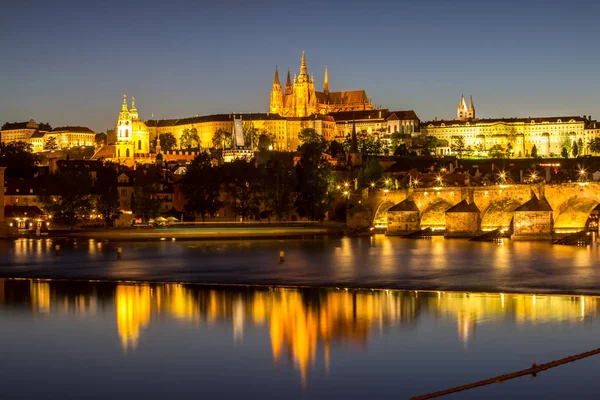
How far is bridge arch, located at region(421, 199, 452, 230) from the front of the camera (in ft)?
233

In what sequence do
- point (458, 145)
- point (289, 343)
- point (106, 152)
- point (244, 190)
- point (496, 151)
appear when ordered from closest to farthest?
point (289, 343)
point (244, 190)
point (106, 152)
point (496, 151)
point (458, 145)

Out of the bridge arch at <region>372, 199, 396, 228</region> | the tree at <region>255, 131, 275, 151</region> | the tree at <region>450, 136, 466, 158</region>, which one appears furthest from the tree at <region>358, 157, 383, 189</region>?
the tree at <region>450, 136, 466, 158</region>

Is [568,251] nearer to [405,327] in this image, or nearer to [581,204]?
[581,204]

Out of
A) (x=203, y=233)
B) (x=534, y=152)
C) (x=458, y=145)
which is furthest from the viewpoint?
(x=458, y=145)

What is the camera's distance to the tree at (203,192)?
8094 centimetres

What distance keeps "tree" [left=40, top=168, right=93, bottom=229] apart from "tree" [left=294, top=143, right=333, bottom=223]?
52.5ft

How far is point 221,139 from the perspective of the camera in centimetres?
19175

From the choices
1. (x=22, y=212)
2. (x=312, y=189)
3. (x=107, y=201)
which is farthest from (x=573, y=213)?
(x=22, y=212)

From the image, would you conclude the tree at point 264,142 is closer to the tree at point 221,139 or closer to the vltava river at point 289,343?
the tree at point 221,139

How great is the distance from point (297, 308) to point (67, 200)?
48492mm

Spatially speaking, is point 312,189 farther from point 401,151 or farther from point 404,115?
point 404,115

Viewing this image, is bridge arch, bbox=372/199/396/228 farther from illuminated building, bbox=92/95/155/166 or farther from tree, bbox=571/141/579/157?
tree, bbox=571/141/579/157

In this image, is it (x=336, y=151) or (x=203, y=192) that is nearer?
(x=203, y=192)

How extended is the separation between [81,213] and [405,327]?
2096 inches
